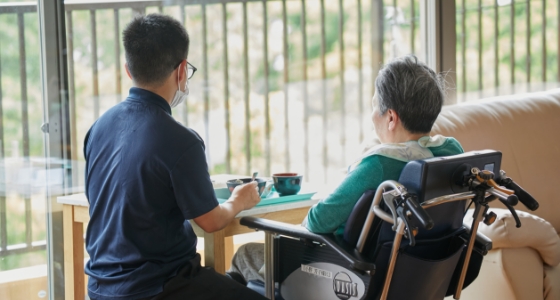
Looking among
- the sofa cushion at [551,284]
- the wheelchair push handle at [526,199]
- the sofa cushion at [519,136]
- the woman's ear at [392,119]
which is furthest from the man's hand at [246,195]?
the sofa cushion at [519,136]

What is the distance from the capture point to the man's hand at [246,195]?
6.13 feet

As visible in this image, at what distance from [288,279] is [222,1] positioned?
1667mm

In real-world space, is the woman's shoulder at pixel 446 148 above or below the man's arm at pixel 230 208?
above

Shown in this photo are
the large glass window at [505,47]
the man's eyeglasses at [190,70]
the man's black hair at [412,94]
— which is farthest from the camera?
the large glass window at [505,47]

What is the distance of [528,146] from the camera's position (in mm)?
3049

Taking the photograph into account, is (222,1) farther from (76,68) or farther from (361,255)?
(361,255)

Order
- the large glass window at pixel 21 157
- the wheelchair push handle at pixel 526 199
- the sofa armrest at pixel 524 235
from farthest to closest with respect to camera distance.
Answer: the large glass window at pixel 21 157 < the sofa armrest at pixel 524 235 < the wheelchair push handle at pixel 526 199

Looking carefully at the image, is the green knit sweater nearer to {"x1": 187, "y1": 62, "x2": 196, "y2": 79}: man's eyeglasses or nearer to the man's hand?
the man's hand

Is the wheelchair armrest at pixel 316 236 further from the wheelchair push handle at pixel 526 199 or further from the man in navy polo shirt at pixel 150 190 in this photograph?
the wheelchair push handle at pixel 526 199

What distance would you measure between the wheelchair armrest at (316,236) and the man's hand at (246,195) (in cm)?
4

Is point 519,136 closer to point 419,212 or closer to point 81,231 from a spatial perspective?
point 419,212

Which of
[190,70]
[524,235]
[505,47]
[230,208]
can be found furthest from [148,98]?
[505,47]

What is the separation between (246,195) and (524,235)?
93 centimetres

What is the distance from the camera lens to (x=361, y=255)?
1.63 m
